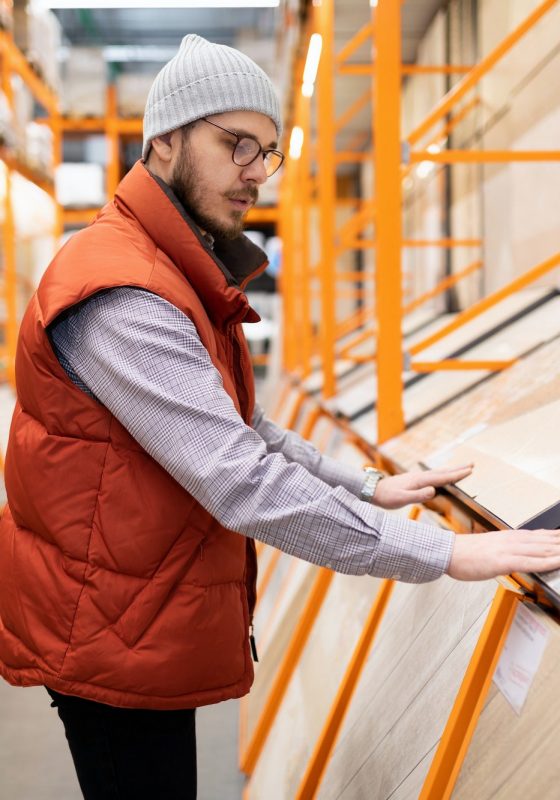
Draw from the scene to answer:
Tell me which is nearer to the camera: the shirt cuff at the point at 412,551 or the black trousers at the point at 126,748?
the shirt cuff at the point at 412,551

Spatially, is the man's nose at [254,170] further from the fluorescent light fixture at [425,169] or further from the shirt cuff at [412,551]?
the fluorescent light fixture at [425,169]

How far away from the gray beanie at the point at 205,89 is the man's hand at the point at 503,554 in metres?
0.95

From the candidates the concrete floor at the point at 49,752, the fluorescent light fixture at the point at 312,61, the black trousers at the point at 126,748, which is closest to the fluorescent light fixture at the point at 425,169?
the fluorescent light fixture at the point at 312,61

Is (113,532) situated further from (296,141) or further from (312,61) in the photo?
(296,141)

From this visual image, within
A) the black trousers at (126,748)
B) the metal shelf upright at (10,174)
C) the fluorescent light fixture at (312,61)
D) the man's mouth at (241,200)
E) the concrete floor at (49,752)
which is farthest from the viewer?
the metal shelf upright at (10,174)

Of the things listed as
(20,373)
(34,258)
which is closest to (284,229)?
(34,258)

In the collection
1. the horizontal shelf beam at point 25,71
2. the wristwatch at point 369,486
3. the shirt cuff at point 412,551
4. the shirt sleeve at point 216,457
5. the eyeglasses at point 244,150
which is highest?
the horizontal shelf beam at point 25,71

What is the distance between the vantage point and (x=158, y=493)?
1483mm

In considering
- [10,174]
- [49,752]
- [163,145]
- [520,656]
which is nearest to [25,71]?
[10,174]

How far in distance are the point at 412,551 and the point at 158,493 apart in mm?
458


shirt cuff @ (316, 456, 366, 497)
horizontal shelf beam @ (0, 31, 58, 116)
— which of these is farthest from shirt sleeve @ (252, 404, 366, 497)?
horizontal shelf beam @ (0, 31, 58, 116)

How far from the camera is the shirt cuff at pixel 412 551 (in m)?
1.41

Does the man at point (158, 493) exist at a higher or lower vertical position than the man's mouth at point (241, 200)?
lower

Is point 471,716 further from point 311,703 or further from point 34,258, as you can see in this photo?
point 34,258
